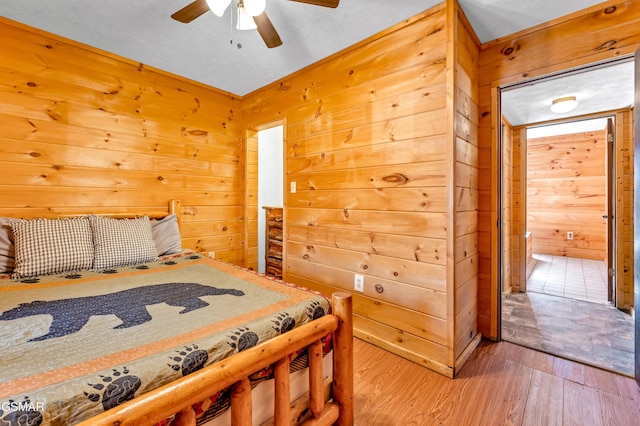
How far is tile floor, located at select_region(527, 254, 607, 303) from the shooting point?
3.29 m

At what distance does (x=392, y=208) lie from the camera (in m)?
1.99

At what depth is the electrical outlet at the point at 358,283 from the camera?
2.18 meters

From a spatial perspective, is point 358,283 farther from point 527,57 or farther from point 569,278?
point 569,278

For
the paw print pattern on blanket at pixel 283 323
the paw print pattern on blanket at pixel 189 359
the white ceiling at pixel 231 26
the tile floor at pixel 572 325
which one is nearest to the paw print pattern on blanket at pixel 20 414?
the paw print pattern on blanket at pixel 189 359

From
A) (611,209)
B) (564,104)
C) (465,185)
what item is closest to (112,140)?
(465,185)

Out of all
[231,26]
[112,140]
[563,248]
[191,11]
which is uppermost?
[231,26]

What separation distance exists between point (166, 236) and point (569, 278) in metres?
4.99

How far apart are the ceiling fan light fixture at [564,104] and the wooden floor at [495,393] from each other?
236 centimetres

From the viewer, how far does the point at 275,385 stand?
97 cm

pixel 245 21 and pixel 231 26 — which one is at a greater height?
pixel 231 26

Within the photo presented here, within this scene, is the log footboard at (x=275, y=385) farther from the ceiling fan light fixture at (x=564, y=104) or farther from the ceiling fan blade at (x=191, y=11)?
the ceiling fan light fixture at (x=564, y=104)

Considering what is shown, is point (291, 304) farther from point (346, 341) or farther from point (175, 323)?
point (175, 323)

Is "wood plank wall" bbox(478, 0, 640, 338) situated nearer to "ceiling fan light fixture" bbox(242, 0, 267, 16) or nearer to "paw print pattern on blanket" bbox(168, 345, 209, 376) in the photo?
"ceiling fan light fixture" bbox(242, 0, 267, 16)

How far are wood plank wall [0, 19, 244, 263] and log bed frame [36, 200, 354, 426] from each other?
2.32 meters
